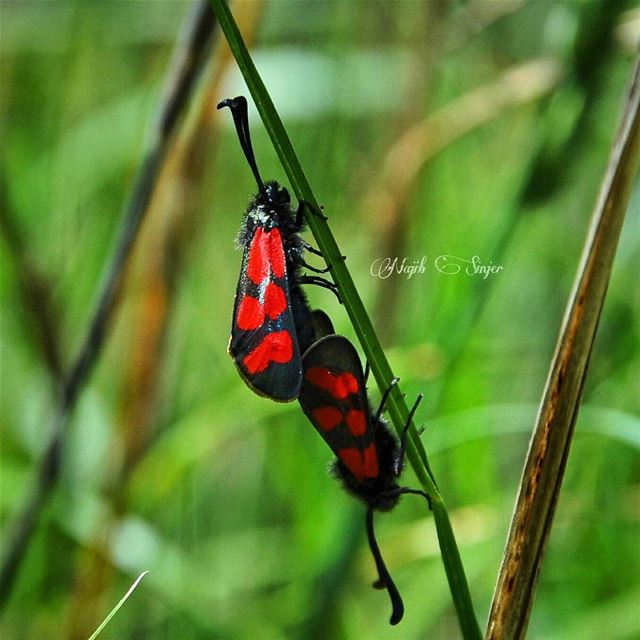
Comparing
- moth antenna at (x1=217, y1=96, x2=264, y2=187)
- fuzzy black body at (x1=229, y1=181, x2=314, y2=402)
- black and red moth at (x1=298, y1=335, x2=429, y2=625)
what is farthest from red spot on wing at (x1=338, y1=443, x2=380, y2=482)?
moth antenna at (x1=217, y1=96, x2=264, y2=187)

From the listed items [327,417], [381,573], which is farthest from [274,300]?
[381,573]

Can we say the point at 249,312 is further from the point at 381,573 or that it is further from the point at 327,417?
the point at 381,573

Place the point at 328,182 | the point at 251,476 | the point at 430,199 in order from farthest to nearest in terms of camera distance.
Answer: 1. the point at 251,476
2. the point at 430,199
3. the point at 328,182

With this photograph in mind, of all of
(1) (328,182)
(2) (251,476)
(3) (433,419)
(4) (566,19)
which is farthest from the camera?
(2) (251,476)

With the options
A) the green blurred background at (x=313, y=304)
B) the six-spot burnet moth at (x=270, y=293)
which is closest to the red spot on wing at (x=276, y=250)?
the six-spot burnet moth at (x=270, y=293)

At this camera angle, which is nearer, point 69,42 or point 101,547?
point 101,547

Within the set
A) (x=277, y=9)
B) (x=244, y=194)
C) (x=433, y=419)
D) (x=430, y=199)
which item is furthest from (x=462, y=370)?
(x=277, y=9)

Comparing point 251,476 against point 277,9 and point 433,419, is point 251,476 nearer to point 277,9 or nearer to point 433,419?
point 433,419
